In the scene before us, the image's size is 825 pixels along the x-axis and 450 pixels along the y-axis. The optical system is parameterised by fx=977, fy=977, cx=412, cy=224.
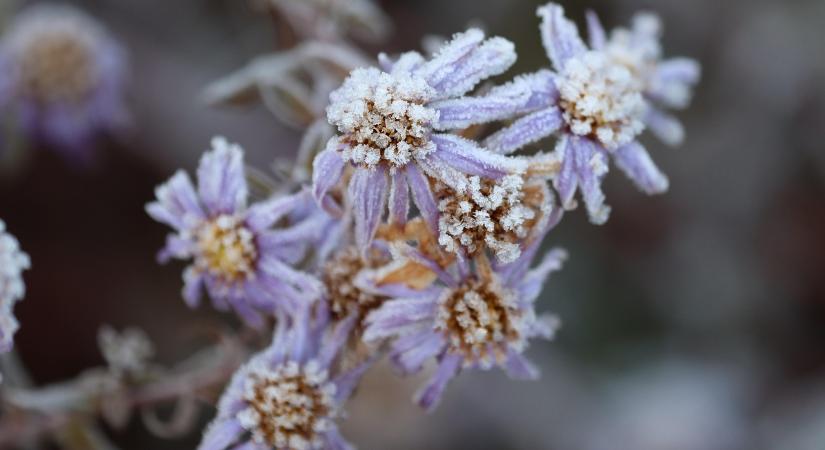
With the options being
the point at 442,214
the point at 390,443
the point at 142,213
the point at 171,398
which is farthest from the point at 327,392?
the point at 142,213

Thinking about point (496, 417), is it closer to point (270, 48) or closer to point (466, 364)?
point (270, 48)

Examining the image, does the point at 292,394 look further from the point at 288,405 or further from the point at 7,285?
the point at 7,285

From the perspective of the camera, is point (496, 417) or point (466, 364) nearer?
point (466, 364)

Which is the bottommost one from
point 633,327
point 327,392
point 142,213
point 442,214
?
point 327,392

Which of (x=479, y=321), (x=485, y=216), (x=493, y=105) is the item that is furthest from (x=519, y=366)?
(x=493, y=105)

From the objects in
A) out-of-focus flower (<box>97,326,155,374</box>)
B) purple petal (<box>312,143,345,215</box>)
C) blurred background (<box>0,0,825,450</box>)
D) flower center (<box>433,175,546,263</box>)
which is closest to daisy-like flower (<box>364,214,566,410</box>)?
flower center (<box>433,175,546,263</box>)
